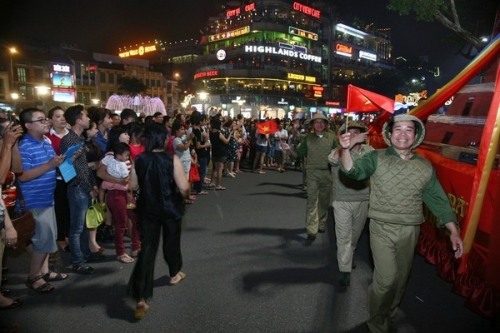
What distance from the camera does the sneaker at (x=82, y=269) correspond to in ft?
14.9

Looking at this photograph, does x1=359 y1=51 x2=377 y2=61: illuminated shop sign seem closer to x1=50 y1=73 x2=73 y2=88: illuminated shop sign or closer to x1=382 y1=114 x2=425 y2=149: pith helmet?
x1=50 y1=73 x2=73 y2=88: illuminated shop sign

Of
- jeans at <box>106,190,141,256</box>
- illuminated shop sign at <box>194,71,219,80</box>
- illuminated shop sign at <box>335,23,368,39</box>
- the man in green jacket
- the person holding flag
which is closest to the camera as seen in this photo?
the man in green jacket

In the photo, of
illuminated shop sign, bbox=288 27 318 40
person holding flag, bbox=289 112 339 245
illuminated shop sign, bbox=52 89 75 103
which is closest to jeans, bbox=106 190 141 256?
person holding flag, bbox=289 112 339 245

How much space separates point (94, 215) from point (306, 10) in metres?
76.1

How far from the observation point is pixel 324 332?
10.9 ft

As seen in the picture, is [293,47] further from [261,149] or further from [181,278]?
[181,278]

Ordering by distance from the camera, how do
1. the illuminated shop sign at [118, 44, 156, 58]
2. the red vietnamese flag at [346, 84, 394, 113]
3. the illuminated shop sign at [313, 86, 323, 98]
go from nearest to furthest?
the red vietnamese flag at [346, 84, 394, 113] < the illuminated shop sign at [313, 86, 323, 98] < the illuminated shop sign at [118, 44, 156, 58]

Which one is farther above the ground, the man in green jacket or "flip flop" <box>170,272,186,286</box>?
the man in green jacket

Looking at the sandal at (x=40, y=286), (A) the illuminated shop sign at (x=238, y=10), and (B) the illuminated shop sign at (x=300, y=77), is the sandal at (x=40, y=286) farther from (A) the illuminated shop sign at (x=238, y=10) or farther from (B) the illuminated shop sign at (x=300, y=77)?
(A) the illuminated shop sign at (x=238, y=10)

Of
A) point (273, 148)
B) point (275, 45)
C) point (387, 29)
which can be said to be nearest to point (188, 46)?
point (275, 45)

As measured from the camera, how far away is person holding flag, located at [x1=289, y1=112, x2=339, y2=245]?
5.75 metres

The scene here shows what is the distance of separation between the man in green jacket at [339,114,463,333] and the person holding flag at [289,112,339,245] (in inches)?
102

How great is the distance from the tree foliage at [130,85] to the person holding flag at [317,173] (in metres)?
55.5

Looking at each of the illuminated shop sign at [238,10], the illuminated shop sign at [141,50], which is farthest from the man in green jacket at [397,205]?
the illuminated shop sign at [141,50]
